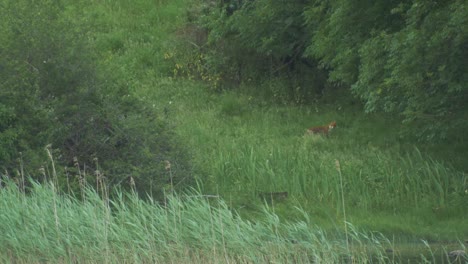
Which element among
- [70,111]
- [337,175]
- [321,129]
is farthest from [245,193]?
[321,129]

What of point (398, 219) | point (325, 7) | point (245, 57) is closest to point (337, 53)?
point (325, 7)

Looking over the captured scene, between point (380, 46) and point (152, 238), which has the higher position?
point (380, 46)

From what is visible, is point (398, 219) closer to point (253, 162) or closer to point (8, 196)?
point (253, 162)

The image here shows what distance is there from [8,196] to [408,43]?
6.16m

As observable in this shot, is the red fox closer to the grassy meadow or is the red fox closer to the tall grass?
the grassy meadow

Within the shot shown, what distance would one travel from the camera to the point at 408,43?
527 inches

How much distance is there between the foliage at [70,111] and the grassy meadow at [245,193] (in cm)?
55

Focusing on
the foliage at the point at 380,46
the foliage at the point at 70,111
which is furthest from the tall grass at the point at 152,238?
the foliage at the point at 380,46

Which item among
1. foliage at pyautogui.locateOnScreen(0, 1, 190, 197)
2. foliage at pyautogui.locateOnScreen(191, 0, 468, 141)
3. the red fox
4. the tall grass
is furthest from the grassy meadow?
foliage at pyautogui.locateOnScreen(191, 0, 468, 141)

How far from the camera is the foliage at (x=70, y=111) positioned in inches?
506

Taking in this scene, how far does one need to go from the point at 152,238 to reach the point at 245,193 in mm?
4851

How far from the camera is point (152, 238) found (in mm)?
9500

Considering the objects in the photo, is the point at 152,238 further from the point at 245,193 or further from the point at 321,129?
the point at 321,129

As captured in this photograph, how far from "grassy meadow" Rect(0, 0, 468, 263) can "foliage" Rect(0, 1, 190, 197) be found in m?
0.55
